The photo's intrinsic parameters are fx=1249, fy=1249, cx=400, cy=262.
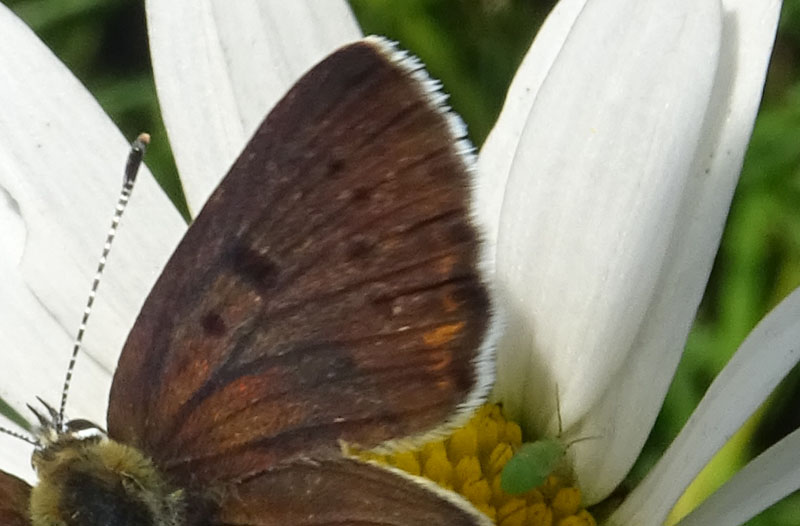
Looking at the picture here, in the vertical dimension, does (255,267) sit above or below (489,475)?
above

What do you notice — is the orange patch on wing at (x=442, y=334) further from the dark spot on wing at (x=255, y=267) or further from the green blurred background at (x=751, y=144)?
the green blurred background at (x=751, y=144)

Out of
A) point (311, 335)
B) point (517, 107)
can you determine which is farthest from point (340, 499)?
point (517, 107)

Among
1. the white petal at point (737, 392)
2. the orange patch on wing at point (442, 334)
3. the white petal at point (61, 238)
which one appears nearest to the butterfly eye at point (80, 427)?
the white petal at point (61, 238)

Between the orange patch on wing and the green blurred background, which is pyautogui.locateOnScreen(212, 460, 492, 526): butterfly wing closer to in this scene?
the orange patch on wing

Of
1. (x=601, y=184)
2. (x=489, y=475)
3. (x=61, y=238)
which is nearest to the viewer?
(x=601, y=184)

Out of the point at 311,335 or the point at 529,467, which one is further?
the point at 529,467

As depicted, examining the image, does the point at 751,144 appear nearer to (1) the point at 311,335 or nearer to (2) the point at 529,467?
(2) the point at 529,467
